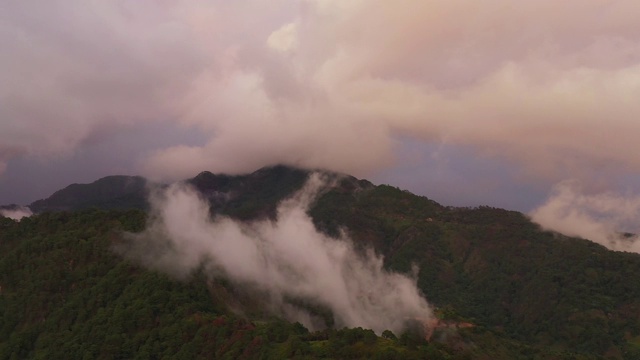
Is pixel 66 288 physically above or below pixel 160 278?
below

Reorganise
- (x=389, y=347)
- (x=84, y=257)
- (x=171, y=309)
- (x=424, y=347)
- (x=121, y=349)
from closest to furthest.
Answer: (x=389, y=347) < (x=424, y=347) < (x=121, y=349) < (x=171, y=309) < (x=84, y=257)

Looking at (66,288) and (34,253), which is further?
(34,253)

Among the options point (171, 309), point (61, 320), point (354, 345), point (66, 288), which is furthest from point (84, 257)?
point (354, 345)

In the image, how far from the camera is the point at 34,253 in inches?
7869

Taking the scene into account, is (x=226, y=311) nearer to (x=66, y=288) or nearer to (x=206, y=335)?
(x=206, y=335)

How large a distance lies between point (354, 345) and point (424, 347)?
19988 millimetres

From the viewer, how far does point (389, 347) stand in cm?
12888

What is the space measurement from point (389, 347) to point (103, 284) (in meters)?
100

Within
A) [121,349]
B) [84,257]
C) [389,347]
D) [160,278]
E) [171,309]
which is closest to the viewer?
[389,347]

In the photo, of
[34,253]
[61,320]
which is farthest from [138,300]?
[34,253]

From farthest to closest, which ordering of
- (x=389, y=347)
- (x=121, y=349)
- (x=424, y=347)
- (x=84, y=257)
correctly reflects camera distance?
(x=84, y=257), (x=121, y=349), (x=424, y=347), (x=389, y=347)

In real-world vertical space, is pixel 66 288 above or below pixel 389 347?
below

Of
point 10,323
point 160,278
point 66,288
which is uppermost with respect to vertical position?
point 160,278

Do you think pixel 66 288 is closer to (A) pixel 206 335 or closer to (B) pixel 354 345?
(A) pixel 206 335
